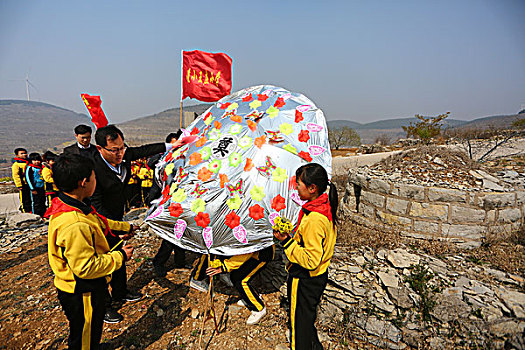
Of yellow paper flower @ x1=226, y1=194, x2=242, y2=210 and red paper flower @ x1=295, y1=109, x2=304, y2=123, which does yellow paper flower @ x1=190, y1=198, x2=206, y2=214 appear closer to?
yellow paper flower @ x1=226, y1=194, x2=242, y2=210

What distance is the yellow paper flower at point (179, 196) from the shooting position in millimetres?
3052

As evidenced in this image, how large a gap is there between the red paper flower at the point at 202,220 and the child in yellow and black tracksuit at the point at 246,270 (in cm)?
47

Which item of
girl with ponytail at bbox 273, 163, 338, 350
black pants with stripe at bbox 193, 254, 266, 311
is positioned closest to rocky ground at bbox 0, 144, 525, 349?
black pants with stripe at bbox 193, 254, 266, 311

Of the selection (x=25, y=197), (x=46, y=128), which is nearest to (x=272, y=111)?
(x=25, y=197)

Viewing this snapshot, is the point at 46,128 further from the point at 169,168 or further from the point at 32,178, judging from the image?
the point at 169,168

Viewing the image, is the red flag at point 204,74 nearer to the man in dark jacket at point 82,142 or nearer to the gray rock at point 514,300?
the man in dark jacket at point 82,142

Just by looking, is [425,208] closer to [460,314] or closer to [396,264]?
[396,264]

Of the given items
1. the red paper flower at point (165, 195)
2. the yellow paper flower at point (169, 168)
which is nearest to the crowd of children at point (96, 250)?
the red paper flower at point (165, 195)

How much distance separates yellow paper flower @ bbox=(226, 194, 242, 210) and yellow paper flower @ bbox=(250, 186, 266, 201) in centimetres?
16

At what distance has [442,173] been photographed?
4.55 metres

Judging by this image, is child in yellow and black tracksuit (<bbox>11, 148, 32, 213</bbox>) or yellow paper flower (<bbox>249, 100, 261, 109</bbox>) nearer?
yellow paper flower (<bbox>249, 100, 261, 109</bbox>)

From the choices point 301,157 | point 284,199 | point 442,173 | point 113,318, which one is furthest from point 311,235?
point 442,173

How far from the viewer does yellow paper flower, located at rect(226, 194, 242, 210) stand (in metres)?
2.97

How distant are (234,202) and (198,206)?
41 centimetres
